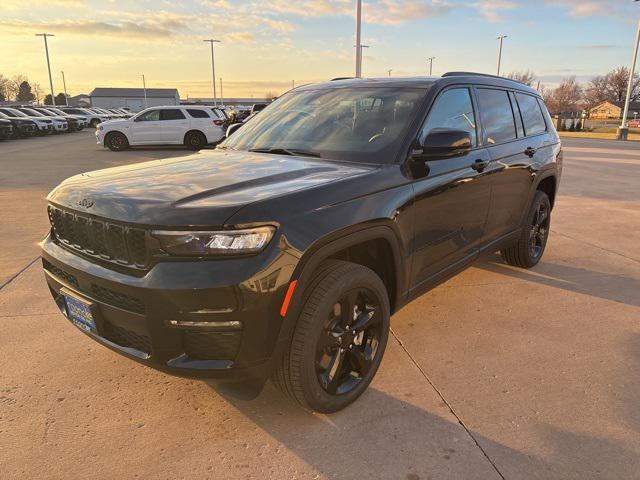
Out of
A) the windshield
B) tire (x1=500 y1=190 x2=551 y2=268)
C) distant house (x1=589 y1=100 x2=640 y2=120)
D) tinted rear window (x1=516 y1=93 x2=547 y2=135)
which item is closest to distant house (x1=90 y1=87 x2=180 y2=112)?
distant house (x1=589 y1=100 x2=640 y2=120)

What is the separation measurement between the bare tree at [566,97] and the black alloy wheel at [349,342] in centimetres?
8167

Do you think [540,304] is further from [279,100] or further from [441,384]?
[279,100]

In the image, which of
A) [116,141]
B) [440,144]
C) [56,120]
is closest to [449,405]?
[440,144]

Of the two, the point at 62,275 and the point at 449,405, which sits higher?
the point at 62,275

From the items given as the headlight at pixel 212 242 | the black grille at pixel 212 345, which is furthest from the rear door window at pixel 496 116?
the black grille at pixel 212 345

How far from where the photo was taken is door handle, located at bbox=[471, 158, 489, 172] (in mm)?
3664

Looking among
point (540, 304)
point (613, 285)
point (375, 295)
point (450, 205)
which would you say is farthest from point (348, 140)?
point (613, 285)

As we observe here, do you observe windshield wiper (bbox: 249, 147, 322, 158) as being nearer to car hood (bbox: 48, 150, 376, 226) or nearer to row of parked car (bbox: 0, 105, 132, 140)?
car hood (bbox: 48, 150, 376, 226)

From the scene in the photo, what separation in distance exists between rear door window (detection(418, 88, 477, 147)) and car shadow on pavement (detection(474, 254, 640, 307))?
73.5 inches

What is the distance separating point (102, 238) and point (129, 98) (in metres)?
126

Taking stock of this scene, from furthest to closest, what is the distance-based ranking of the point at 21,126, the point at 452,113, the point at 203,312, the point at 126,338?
the point at 21,126 → the point at 452,113 → the point at 126,338 → the point at 203,312

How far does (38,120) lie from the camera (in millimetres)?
28578

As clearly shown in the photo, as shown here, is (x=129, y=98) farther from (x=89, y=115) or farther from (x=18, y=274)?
(x=18, y=274)

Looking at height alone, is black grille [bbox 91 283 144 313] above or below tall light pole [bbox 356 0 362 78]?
below
